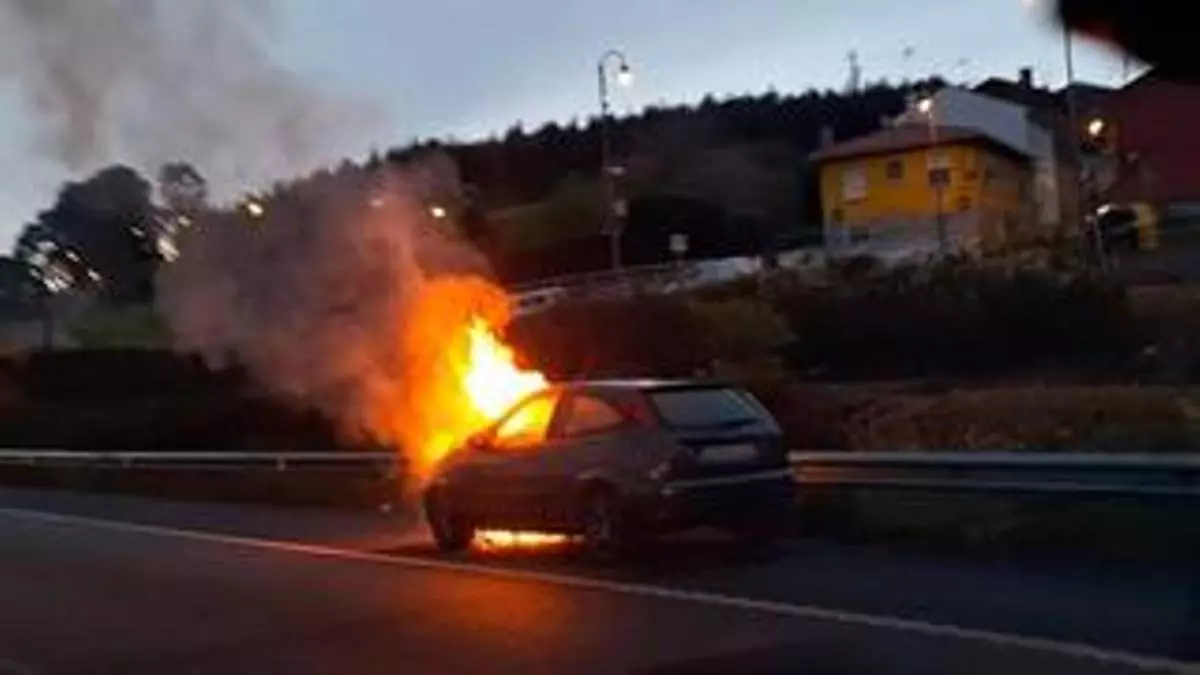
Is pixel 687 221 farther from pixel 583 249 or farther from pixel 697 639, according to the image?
pixel 697 639

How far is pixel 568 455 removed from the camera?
682 inches

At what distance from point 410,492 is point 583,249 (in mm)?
36715

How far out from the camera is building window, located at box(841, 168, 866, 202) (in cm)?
8550

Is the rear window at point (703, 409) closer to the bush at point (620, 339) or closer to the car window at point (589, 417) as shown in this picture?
the car window at point (589, 417)

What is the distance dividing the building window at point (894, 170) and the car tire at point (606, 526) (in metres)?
68.4

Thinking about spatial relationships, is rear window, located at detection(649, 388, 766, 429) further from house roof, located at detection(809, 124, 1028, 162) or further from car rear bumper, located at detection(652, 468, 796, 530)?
house roof, located at detection(809, 124, 1028, 162)

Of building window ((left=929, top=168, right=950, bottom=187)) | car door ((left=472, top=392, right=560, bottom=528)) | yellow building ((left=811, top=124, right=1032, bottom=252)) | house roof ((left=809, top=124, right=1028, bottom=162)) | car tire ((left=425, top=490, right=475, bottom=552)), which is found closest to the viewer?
car door ((left=472, top=392, right=560, bottom=528))

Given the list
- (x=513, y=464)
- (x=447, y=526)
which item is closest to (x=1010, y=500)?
(x=513, y=464)

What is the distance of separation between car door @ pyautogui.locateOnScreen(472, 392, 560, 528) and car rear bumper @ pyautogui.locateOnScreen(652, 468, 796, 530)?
1.71 meters

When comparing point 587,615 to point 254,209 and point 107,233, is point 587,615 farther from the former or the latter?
point 107,233

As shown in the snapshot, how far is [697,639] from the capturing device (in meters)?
11.9

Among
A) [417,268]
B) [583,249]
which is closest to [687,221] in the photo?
[583,249]

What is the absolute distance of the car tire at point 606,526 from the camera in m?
16.6

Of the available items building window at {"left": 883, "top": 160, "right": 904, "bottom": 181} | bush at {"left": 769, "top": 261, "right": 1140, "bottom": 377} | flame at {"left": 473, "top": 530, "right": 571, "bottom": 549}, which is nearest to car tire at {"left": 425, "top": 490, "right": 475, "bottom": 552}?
flame at {"left": 473, "top": 530, "right": 571, "bottom": 549}
